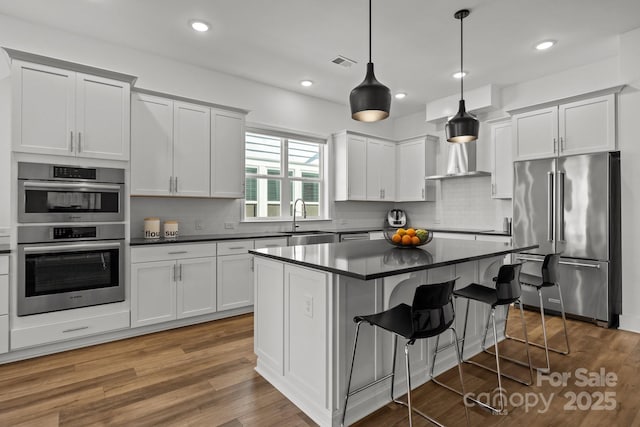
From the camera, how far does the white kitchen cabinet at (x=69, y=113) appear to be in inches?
115

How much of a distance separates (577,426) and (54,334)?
392 centimetres

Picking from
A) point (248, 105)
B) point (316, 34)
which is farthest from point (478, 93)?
point (248, 105)

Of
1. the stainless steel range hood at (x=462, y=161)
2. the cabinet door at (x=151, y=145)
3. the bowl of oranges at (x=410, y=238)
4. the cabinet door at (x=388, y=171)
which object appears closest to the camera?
the bowl of oranges at (x=410, y=238)

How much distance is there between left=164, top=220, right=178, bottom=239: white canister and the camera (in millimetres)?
3986

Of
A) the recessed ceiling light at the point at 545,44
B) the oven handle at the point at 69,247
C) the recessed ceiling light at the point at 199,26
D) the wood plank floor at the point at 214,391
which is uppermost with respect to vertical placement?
the recessed ceiling light at the point at 545,44

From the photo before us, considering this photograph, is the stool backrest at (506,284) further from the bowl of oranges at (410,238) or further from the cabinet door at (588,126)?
the cabinet door at (588,126)

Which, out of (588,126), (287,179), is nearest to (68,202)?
(287,179)

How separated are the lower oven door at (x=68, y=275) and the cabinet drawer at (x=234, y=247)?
0.99m

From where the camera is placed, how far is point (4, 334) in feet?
9.27

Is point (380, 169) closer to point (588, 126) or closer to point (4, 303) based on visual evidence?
point (588, 126)

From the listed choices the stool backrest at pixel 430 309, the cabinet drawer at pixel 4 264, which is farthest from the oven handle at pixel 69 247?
the stool backrest at pixel 430 309

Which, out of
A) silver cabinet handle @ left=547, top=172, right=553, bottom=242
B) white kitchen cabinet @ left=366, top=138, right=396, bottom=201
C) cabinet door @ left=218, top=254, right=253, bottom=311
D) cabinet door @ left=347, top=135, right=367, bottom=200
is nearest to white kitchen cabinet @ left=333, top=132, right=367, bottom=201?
cabinet door @ left=347, top=135, right=367, bottom=200

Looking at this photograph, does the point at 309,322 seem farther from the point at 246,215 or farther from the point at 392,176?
the point at 392,176

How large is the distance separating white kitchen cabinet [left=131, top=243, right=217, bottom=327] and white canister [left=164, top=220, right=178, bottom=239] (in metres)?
0.40
